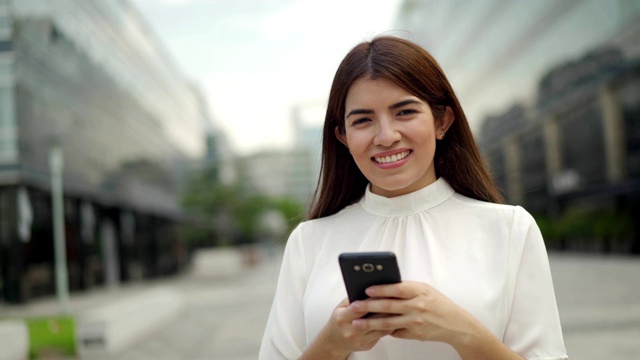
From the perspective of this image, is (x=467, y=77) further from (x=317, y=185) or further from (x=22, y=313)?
(x=317, y=185)

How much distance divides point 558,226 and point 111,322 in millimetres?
27329

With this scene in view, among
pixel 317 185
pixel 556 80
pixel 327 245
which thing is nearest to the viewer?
pixel 327 245

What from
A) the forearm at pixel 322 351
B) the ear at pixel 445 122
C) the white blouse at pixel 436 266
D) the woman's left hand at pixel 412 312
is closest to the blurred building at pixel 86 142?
the white blouse at pixel 436 266

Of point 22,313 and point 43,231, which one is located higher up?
point 43,231

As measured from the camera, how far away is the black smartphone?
4.81 feet

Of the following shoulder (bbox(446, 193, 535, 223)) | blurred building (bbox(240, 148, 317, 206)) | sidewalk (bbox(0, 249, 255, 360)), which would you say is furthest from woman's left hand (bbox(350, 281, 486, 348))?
blurred building (bbox(240, 148, 317, 206))

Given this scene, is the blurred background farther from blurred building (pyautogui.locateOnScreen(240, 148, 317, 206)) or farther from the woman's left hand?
blurred building (pyautogui.locateOnScreen(240, 148, 317, 206))

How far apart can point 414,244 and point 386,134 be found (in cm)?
30

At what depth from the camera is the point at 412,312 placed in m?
1.53

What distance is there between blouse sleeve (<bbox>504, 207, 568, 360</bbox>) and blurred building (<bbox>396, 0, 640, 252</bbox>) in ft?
54.7

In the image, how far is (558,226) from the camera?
33469 millimetres

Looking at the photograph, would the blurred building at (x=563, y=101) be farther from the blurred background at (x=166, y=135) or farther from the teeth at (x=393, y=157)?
the teeth at (x=393, y=157)

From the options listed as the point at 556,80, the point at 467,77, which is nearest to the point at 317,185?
the point at 556,80

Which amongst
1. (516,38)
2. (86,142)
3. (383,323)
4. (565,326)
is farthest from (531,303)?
(516,38)
